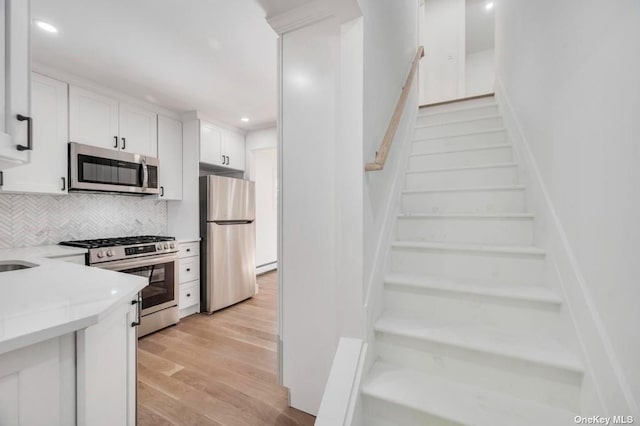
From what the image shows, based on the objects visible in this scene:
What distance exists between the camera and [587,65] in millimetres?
1166

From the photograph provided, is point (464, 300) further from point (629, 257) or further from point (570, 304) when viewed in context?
point (629, 257)

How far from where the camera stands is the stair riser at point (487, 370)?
1.11 metres

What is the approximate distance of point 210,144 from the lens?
12.1 feet

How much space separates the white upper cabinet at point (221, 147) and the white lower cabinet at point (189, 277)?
1114 mm

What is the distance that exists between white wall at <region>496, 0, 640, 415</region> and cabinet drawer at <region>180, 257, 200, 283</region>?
339 centimetres

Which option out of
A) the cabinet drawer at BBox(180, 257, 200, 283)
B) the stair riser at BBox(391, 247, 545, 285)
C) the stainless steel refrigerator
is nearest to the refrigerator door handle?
the stainless steel refrigerator

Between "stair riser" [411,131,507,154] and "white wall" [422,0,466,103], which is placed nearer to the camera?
"stair riser" [411,131,507,154]

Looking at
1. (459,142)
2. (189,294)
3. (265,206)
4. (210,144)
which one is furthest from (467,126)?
(265,206)

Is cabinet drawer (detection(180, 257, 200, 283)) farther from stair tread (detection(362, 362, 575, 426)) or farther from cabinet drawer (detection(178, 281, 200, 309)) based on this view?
stair tread (detection(362, 362, 575, 426))

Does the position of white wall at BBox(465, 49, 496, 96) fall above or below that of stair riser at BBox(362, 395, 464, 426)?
above

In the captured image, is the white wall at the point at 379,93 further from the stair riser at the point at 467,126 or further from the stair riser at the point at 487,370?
the stair riser at the point at 467,126

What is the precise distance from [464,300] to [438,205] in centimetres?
80

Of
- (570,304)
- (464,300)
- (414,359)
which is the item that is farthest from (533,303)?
(414,359)

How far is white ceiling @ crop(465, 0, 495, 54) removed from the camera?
434cm
